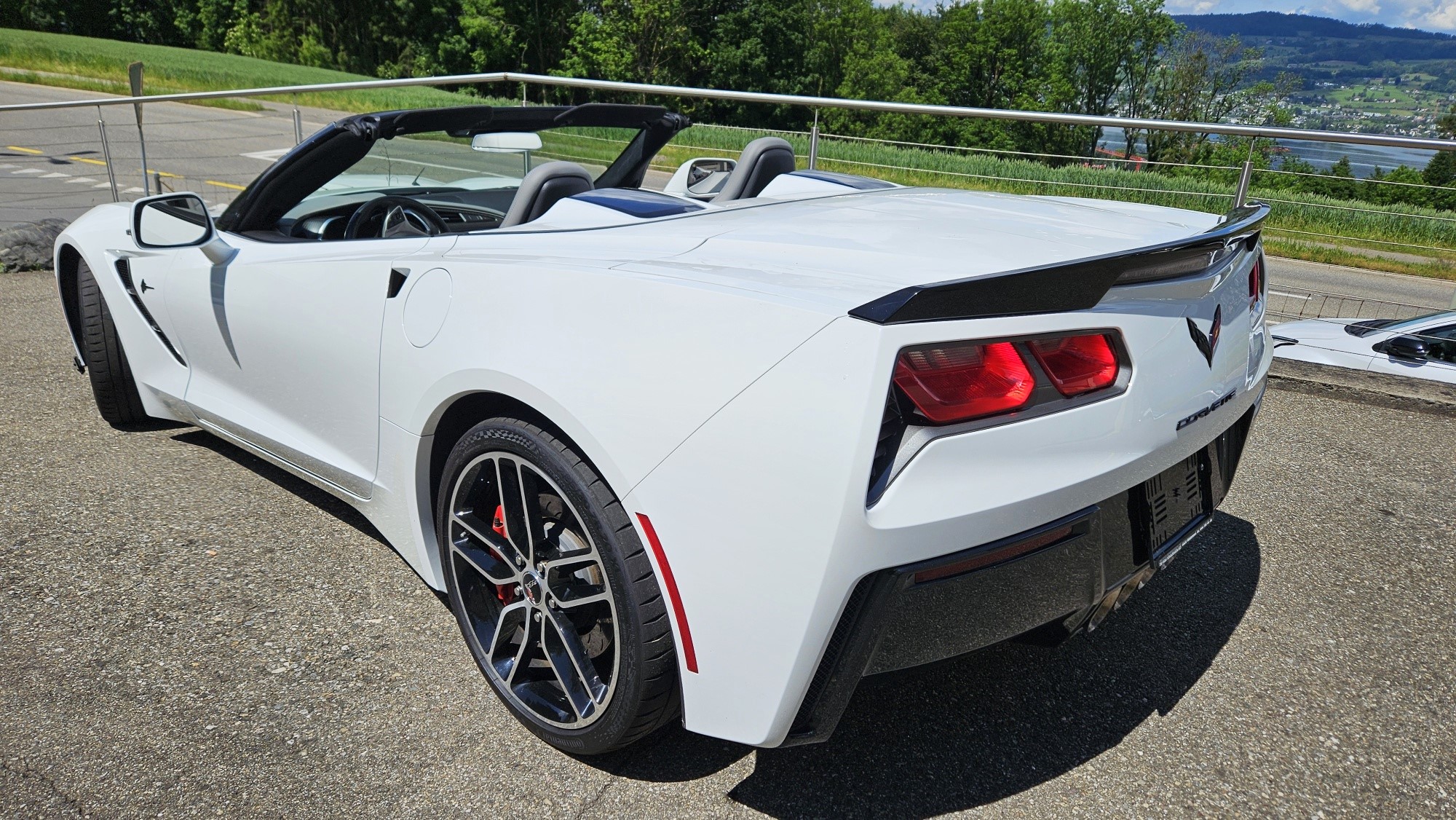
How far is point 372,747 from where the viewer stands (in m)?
2.11

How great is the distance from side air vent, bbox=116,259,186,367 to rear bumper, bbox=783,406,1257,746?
2839mm

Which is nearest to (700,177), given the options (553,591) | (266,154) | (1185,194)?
(553,591)

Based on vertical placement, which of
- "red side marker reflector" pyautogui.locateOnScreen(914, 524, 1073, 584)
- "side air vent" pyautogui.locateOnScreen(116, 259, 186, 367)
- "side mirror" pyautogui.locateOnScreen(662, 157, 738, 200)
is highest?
"side mirror" pyautogui.locateOnScreen(662, 157, 738, 200)

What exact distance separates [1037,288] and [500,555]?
51.5 inches

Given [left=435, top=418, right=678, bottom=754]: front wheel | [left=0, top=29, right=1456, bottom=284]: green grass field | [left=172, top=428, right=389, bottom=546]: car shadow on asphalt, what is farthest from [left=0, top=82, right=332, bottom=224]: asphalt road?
[left=435, top=418, right=678, bottom=754]: front wheel

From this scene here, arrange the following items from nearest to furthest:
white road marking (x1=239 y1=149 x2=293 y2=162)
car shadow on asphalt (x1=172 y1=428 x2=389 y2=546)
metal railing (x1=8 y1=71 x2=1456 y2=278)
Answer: car shadow on asphalt (x1=172 y1=428 x2=389 y2=546) < metal railing (x1=8 y1=71 x2=1456 y2=278) < white road marking (x1=239 y1=149 x2=293 y2=162)

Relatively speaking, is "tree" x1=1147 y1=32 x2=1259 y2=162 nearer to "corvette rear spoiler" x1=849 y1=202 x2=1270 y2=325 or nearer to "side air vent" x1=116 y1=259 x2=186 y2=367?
"side air vent" x1=116 y1=259 x2=186 y2=367

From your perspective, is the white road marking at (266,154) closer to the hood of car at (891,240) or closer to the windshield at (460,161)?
the windshield at (460,161)

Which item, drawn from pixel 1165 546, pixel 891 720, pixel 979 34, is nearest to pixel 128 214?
pixel 891 720

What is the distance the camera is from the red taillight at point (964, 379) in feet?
5.13

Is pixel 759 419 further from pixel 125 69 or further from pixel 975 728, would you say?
pixel 125 69

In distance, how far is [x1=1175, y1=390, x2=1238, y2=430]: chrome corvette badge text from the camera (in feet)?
6.19

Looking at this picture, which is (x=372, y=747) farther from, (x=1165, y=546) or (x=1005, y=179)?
(x=1005, y=179)

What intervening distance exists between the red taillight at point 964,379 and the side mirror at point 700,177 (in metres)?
1.98
